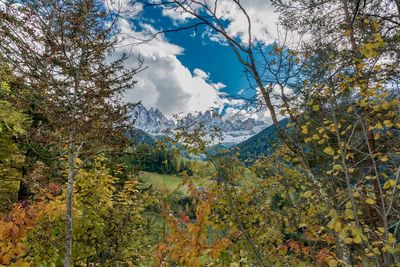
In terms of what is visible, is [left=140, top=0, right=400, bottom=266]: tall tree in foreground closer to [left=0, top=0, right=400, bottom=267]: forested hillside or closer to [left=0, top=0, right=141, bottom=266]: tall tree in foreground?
[left=0, top=0, right=400, bottom=267]: forested hillside

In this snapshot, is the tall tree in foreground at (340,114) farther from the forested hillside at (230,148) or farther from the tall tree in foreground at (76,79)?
the tall tree in foreground at (76,79)

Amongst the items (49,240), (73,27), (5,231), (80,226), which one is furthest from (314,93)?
(80,226)

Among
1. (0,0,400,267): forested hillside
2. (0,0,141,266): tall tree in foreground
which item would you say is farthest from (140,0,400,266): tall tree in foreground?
(0,0,141,266): tall tree in foreground

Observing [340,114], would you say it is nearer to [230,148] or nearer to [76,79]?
[230,148]

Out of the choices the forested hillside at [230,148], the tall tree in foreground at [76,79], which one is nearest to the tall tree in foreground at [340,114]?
the forested hillside at [230,148]

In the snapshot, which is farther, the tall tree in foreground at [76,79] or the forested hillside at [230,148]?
the tall tree in foreground at [76,79]

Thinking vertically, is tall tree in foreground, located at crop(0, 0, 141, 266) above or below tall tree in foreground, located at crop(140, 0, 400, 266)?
above

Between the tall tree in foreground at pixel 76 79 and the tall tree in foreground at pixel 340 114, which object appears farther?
the tall tree in foreground at pixel 76 79

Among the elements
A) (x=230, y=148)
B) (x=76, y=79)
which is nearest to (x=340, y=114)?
(x=230, y=148)

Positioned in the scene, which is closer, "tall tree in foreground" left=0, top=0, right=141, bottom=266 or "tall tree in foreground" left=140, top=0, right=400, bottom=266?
"tall tree in foreground" left=140, top=0, right=400, bottom=266

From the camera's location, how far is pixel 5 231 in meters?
3.91

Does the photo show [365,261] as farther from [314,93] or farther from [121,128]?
[121,128]

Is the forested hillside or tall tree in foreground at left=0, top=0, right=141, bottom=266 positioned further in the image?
tall tree in foreground at left=0, top=0, right=141, bottom=266

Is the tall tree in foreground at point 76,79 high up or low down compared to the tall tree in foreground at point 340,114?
up
